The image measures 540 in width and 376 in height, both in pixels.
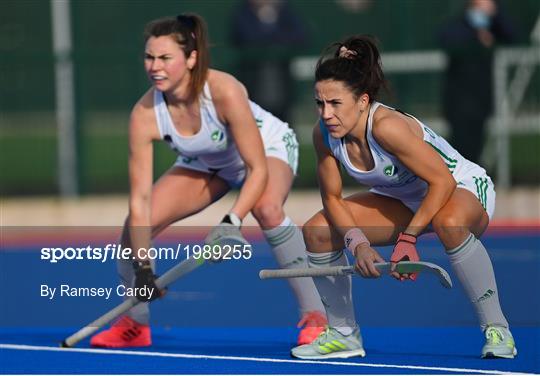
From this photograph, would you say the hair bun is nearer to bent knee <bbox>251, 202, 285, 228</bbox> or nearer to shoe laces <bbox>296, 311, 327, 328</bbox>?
bent knee <bbox>251, 202, 285, 228</bbox>

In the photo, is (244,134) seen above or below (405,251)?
above

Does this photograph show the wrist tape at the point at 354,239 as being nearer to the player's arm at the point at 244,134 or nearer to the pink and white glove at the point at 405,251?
the pink and white glove at the point at 405,251

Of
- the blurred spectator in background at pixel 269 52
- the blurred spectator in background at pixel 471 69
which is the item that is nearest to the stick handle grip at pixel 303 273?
the blurred spectator in background at pixel 471 69

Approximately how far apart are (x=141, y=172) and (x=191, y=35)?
69cm

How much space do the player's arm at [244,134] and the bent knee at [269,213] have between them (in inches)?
6.5

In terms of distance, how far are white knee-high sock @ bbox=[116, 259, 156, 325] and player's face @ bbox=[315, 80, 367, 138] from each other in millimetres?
1324

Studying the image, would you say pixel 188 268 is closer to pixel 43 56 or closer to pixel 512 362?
pixel 512 362

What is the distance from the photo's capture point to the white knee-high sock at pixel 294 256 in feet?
21.2

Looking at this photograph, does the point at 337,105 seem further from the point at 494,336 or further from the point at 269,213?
the point at 494,336

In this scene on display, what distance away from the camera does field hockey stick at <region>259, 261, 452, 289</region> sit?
5.47m

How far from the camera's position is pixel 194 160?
6738mm

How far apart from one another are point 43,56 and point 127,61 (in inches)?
34.8

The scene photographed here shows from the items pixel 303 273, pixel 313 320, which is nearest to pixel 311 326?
pixel 313 320
